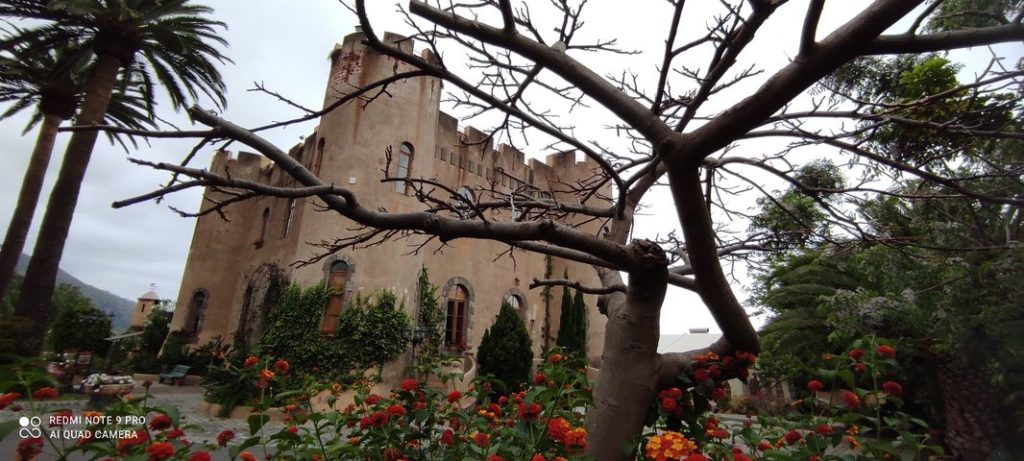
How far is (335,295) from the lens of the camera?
13.2 metres

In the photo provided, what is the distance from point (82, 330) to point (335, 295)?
49.0ft

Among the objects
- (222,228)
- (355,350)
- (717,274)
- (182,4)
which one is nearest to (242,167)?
(222,228)

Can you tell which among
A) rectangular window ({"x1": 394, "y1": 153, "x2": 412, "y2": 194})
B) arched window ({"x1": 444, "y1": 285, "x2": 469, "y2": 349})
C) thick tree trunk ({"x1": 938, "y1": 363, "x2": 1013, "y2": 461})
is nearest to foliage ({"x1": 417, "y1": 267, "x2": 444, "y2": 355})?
arched window ({"x1": 444, "y1": 285, "x2": 469, "y2": 349})

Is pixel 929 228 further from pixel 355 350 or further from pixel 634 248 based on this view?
pixel 355 350

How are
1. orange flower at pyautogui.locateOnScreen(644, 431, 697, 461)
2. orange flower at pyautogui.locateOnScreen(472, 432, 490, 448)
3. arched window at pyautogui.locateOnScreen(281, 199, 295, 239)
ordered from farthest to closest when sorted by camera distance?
arched window at pyautogui.locateOnScreen(281, 199, 295, 239)
orange flower at pyautogui.locateOnScreen(472, 432, 490, 448)
orange flower at pyautogui.locateOnScreen(644, 431, 697, 461)

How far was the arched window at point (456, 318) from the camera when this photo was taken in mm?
16156

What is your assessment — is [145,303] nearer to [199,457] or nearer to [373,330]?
[373,330]

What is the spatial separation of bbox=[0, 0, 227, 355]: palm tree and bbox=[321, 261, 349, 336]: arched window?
6.39m

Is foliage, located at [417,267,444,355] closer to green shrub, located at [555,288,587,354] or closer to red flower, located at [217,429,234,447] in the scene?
green shrub, located at [555,288,587,354]

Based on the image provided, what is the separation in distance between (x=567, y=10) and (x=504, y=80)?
648 millimetres

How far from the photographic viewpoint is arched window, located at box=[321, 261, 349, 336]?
1279cm

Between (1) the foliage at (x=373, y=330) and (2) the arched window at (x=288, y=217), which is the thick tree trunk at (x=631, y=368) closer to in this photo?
(1) the foliage at (x=373, y=330)

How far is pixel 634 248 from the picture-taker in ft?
8.78

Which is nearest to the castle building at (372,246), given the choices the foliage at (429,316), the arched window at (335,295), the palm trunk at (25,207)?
the arched window at (335,295)
